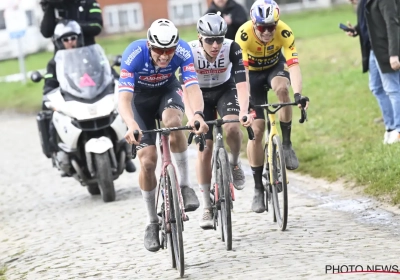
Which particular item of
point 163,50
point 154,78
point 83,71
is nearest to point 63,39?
point 83,71

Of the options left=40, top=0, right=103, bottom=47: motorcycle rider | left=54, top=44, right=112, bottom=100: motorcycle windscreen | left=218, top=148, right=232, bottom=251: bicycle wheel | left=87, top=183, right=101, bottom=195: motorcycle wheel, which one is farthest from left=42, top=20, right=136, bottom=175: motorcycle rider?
left=218, top=148, right=232, bottom=251: bicycle wheel

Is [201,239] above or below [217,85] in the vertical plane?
below

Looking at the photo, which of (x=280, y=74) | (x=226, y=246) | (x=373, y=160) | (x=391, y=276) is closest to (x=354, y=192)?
(x=373, y=160)

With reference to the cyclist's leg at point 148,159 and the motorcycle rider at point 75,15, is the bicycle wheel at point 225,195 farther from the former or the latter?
the motorcycle rider at point 75,15

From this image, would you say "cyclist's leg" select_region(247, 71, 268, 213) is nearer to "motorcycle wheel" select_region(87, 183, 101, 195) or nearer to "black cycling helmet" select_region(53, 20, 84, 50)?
"motorcycle wheel" select_region(87, 183, 101, 195)

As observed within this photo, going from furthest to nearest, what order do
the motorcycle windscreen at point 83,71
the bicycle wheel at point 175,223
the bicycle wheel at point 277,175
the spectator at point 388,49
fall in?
the motorcycle windscreen at point 83,71, the spectator at point 388,49, the bicycle wheel at point 277,175, the bicycle wheel at point 175,223

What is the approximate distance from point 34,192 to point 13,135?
7.76 m

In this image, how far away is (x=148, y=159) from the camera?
9148 millimetres

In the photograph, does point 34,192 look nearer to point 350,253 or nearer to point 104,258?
point 104,258

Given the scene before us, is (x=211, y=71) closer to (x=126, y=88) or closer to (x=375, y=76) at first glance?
(x=126, y=88)

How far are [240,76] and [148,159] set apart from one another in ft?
4.53

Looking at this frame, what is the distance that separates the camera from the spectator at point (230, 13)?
15352 millimetres

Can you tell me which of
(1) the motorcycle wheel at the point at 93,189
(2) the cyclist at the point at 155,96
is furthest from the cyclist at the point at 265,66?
(1) the motorcycle wheel at the point at 93,189

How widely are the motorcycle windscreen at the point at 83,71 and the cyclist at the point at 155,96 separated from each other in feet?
12.5
